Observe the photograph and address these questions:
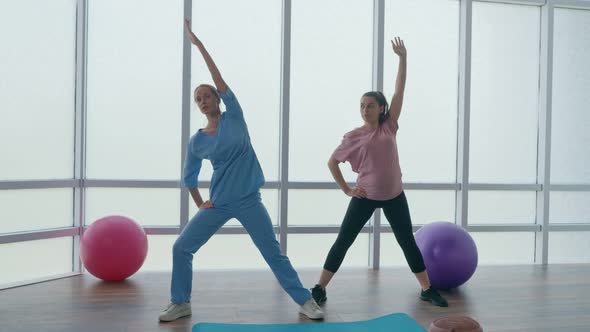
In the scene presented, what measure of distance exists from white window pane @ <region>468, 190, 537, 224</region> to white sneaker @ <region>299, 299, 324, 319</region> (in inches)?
94.8

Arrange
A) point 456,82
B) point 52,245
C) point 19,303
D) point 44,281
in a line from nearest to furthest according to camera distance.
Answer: point 19,303
point 44,281
point 52,245
point 456,82

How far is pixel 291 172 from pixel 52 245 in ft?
6.37

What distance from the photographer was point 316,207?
14.5 ft

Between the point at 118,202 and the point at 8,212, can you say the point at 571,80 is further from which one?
the point at 8,212

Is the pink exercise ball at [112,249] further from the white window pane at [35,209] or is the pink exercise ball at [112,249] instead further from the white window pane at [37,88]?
the white window pane at [37,88]

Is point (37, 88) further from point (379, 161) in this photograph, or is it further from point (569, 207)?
point (569, 207)

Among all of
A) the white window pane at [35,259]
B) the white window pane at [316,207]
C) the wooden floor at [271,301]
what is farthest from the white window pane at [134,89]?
the white window pane at [316,207]

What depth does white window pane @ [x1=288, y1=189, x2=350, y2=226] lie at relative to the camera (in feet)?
14.4

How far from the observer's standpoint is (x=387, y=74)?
455 centimetres

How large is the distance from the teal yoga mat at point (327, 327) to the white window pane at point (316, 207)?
1655 millimetres

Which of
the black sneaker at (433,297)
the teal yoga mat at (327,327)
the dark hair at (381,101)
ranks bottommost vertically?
the teal yoga mat at (327,327)

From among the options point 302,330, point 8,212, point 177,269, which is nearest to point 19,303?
point 8,212

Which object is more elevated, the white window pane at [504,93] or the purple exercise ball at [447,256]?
the white window pane at [504,93]

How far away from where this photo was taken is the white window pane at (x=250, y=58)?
4211mm
